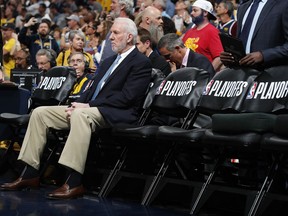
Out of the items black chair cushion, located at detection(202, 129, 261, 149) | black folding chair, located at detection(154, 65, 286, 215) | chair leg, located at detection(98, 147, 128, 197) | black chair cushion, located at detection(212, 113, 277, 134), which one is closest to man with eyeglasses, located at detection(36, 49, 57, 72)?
chair leg, located at detection(98, 147, 128, 197)

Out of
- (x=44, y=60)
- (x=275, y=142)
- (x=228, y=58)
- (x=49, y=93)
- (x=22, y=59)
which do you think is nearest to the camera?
(x=275, y=142)

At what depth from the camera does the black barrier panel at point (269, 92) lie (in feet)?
18.1

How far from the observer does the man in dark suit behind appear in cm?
562

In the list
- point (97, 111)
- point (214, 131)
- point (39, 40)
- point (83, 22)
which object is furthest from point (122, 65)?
point (83, 22)

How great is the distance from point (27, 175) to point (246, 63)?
227cm

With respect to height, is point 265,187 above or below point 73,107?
above

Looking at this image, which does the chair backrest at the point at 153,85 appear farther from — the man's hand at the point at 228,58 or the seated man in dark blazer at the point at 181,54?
the man's hand at the point at 228,58

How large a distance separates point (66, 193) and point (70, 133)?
0.50 meters

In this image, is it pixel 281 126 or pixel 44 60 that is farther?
pixel 44 60

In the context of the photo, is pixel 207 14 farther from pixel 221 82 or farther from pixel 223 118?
pixel 223 118

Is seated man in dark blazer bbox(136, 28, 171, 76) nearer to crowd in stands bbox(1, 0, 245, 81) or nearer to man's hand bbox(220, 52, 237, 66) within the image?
crowd in stands bbox(1, 0, 245, 81)

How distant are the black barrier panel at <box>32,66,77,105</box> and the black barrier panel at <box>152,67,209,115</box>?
1.45 meters

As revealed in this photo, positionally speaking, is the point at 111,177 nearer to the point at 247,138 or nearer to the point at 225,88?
the point at 225,88

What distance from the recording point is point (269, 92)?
5637mm
